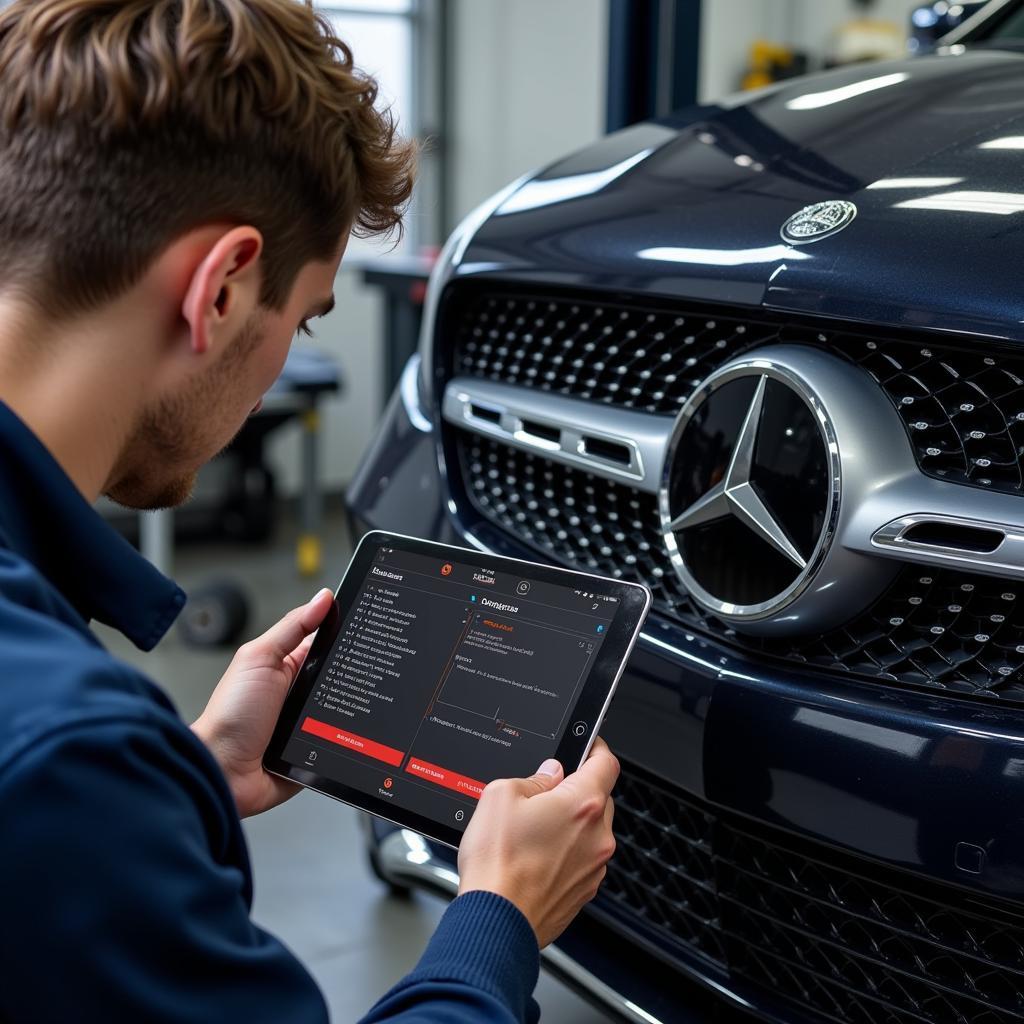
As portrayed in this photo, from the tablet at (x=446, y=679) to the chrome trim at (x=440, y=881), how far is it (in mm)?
162

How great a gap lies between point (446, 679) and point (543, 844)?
295mm

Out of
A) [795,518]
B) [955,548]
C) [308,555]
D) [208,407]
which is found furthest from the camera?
[308,555]

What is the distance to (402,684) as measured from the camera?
4.17 feet

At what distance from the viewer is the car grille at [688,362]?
109 cm

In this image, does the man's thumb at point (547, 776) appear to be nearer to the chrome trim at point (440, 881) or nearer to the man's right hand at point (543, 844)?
the man's right hand at point (543, 844)

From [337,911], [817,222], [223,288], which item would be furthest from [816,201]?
[337,911]

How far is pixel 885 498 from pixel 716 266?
12.0 inches

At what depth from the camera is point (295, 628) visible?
1.32 m

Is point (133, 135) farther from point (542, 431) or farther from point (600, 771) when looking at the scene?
point (542, 431)

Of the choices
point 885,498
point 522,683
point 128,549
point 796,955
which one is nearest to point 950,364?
point 885,498

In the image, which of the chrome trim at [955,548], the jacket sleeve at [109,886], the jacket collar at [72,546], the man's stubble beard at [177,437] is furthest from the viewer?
the chrome trim at [955,548]

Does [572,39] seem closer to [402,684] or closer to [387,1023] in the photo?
[402,684]

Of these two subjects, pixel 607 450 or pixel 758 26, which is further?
pixel 758 26

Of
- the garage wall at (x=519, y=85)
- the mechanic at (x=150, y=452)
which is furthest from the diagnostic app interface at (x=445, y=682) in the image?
the garage wall at (x=519, y=85)
